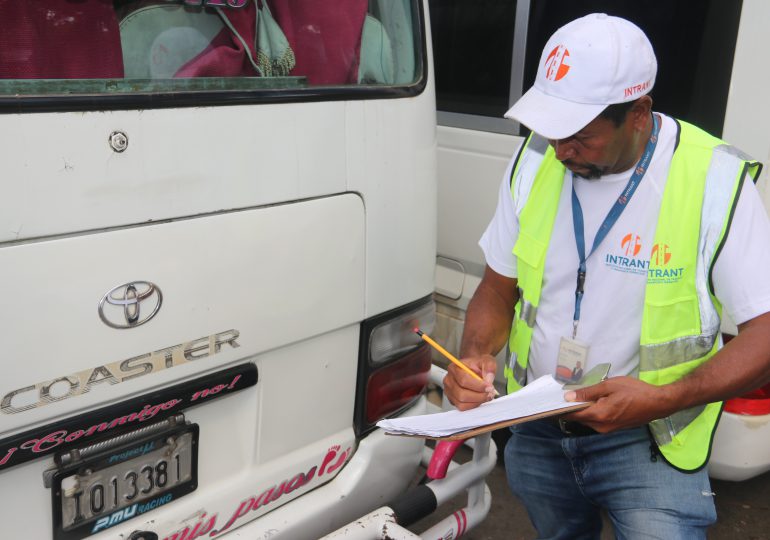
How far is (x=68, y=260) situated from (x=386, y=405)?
1.13m

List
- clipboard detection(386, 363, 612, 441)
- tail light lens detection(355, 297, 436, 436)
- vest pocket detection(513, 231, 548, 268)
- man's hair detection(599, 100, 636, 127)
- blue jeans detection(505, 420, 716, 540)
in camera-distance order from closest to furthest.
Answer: clipboard detection(386, 363, 612, 441), man's hair detection(599, 100, 636, 127), blue jeans detection(505, 420, 716, 540), vest pocket detection(513, 231, 548, 268), tail light lens detection(355, 297, 436, 436)

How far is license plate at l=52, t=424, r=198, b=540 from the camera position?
5.94 ft

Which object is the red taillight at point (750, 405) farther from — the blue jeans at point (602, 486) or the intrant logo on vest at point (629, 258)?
the intrant logo on vest at point (629, 258)

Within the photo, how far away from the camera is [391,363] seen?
7.99 feet

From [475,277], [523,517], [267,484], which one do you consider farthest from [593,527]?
[475,277]

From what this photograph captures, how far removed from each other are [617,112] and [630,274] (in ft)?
1.21

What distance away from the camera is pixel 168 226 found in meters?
1.80

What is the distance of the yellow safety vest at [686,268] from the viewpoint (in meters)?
1.77

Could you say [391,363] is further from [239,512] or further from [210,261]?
[210,261]

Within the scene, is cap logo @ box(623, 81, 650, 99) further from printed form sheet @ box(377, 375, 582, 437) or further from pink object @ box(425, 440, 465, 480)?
pink object @ box(425, 440, 465, 480)

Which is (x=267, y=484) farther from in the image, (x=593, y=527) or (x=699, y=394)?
(x=699, y=394)

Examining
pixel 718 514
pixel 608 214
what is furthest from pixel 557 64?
pixel 718 514

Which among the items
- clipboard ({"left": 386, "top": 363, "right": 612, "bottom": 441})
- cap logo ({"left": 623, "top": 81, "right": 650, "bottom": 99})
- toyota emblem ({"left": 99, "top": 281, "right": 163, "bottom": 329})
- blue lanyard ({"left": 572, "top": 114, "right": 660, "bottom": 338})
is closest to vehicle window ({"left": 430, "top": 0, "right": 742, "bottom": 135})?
blue lanyard ({"left": 572, "top": 114, "right": 660, "bottom": 338})

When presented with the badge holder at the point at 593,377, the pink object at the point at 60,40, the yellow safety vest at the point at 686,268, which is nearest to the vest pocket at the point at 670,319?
the yellow safety vest at the point at 686,268
